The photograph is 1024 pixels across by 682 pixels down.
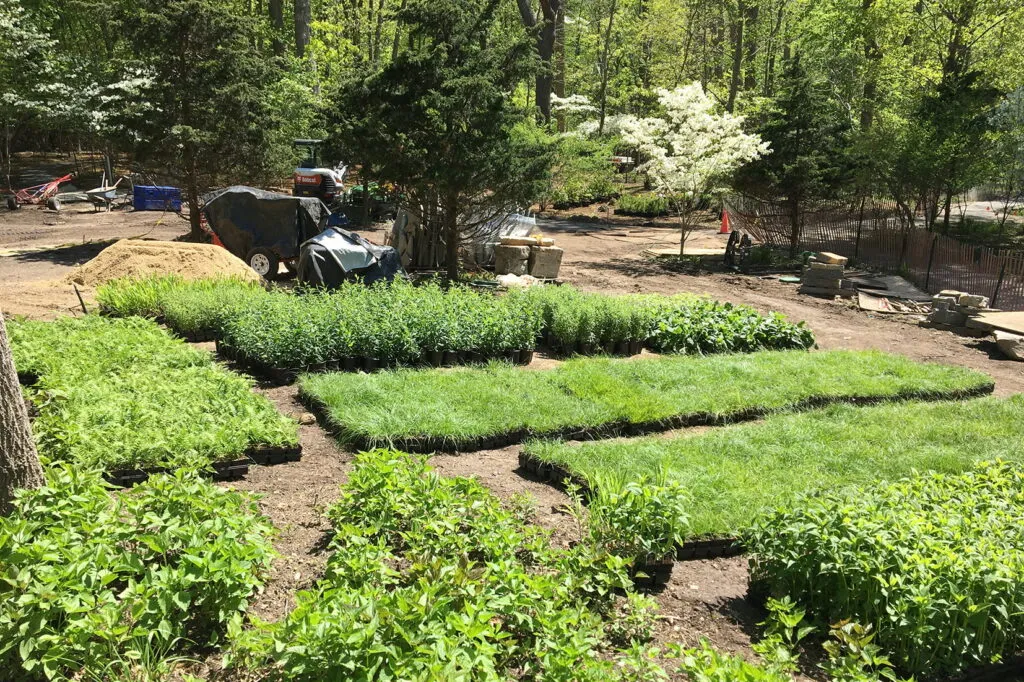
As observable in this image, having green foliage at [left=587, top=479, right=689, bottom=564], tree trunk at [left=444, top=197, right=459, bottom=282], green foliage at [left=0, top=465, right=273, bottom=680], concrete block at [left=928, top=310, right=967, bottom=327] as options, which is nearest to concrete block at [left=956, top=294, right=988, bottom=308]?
concrete block at [left=928, top=310, right=967, bottom=327]

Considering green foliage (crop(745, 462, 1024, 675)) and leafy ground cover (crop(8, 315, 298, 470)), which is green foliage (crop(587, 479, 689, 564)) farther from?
leafy ground cover (crop(8, 315, 298, 470))

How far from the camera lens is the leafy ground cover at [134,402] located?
5953mm

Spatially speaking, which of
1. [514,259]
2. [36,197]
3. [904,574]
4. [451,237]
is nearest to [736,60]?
[514,259]

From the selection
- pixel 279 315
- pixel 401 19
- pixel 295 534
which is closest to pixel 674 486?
pixel 295 534

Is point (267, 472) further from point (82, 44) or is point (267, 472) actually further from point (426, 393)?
point (82, 44)

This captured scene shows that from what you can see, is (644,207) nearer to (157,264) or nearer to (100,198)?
(100,198)

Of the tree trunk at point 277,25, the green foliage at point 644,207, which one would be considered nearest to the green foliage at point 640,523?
the green foliage at point 644,207

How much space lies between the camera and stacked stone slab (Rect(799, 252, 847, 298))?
16.6m

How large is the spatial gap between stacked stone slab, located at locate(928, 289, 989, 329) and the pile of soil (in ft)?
37.6

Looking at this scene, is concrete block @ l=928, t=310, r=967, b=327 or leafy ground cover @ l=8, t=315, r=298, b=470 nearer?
leafy ground cover @ l=8, t=315, r=298, b=470

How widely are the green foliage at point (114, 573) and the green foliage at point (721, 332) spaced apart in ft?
23.6

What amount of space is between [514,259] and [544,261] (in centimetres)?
63

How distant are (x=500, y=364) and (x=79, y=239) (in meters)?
15.3

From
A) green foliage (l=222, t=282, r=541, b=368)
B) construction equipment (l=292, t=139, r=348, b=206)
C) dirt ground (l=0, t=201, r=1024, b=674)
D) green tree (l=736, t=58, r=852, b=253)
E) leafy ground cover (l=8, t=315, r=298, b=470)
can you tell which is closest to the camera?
dirt ground (l=0, t=201, r=1024, b=674)
